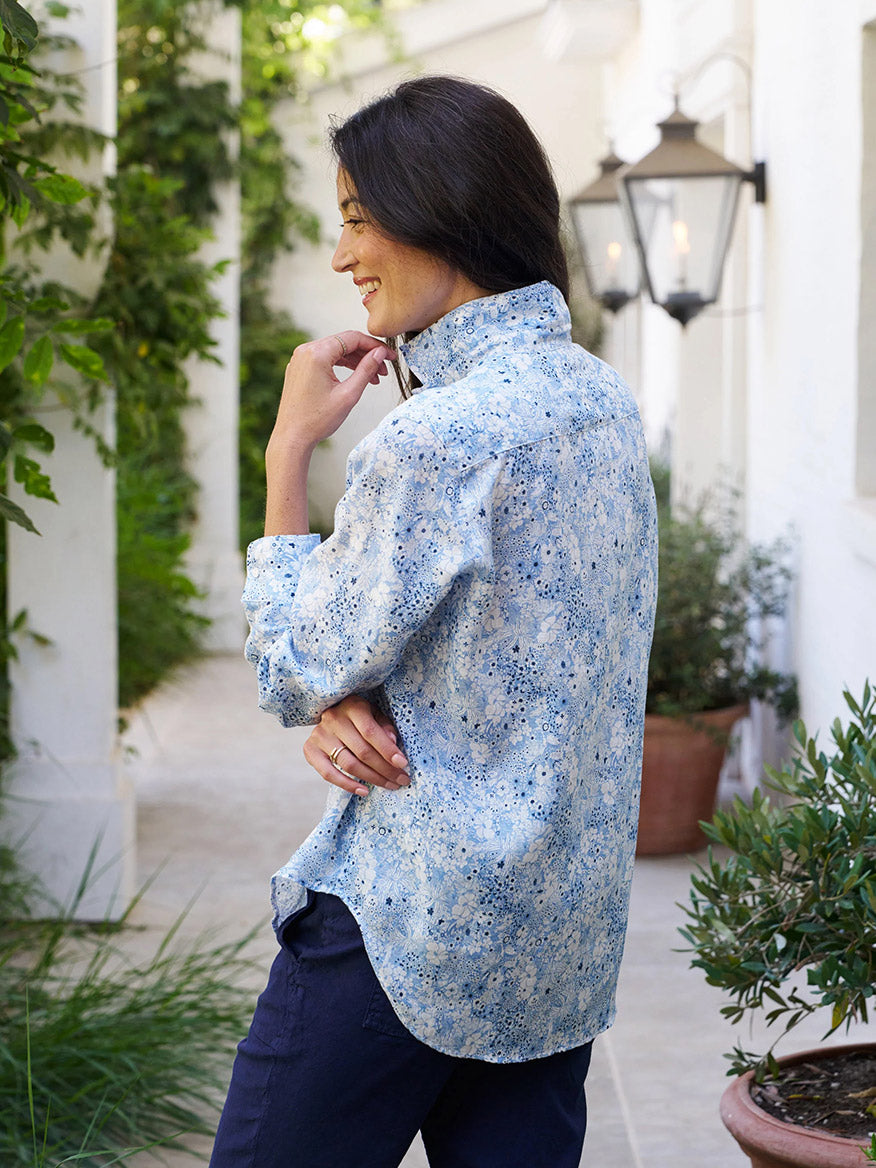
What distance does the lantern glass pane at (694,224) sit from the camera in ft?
16.0

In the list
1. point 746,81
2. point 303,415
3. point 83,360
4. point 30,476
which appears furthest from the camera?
point 746,81

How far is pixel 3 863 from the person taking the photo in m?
4.09

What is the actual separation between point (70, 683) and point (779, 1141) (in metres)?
2.85

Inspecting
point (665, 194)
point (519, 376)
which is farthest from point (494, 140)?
point (665, 194)

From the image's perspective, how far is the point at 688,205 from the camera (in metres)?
4.89

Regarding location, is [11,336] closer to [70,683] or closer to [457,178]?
[457,178]

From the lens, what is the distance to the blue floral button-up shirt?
1.30m

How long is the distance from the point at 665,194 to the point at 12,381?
Result: 99.4 inches

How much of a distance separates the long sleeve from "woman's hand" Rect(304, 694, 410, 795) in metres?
0.03

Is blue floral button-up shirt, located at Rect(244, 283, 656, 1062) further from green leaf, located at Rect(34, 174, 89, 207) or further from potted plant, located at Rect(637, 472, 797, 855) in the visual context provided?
potted plant, located at Rect(637, 472, 797, 855)

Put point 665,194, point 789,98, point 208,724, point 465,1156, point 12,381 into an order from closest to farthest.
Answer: point 465,1156, point 12,381, point 789,98, point 665,194, point 208,724

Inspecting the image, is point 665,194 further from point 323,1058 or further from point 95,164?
point 323,1058

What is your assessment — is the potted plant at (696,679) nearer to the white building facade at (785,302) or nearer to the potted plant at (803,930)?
the white building facade at (785,302)

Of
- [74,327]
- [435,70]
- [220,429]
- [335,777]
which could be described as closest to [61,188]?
[74,327]
